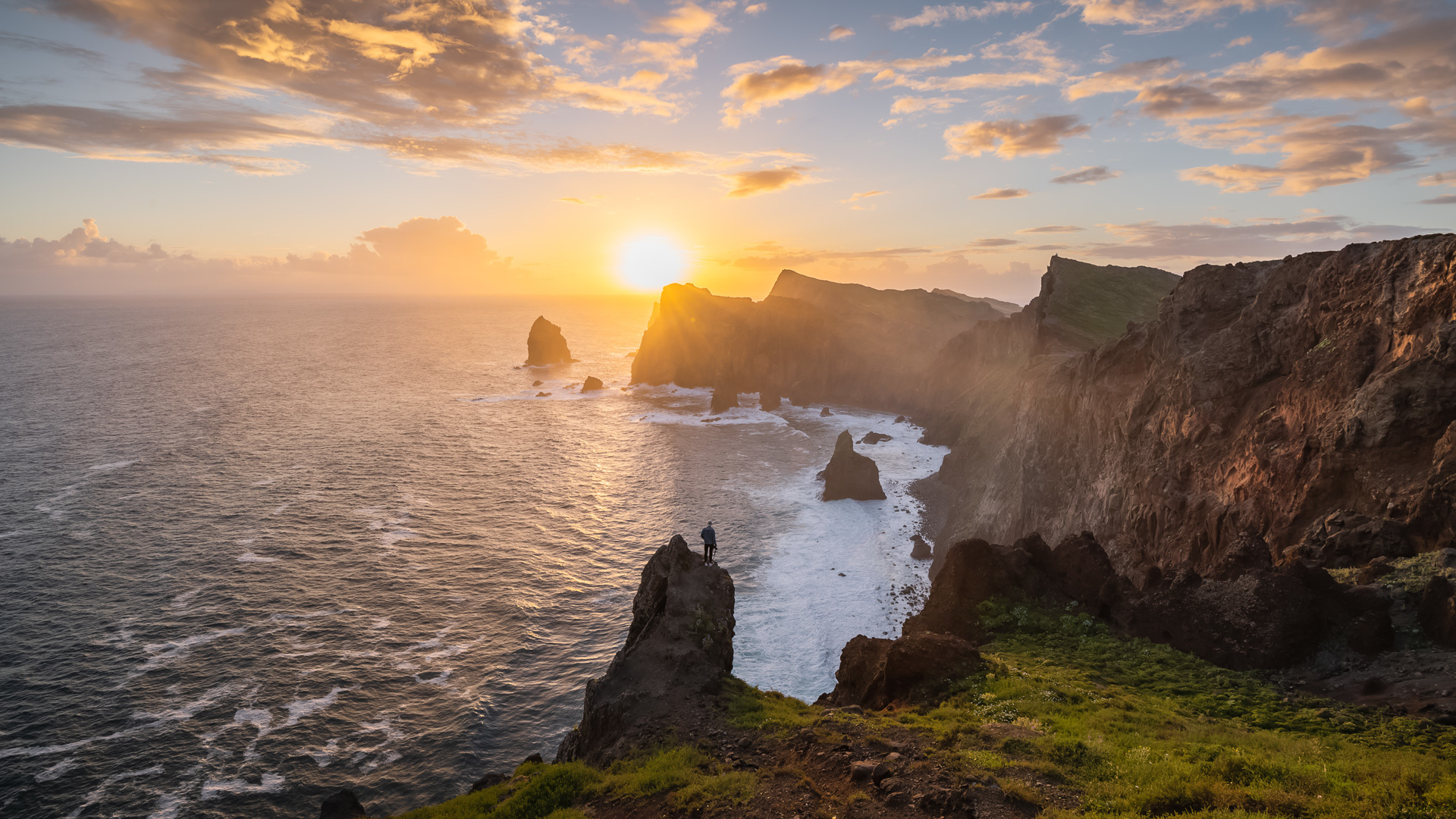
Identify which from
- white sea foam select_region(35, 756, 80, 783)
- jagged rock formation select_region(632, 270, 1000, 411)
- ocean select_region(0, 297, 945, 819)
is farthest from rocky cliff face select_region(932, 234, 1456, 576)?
jagged rock formation select_region(632, 270, 1000, 411)

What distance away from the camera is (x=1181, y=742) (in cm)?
1384

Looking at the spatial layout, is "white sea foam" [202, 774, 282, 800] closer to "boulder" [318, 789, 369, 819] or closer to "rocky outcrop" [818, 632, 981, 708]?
"boulder" [318, 789, 369, 819]

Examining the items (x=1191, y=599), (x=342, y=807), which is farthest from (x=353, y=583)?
(x=1191, y=599)

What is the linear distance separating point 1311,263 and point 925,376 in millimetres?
88019

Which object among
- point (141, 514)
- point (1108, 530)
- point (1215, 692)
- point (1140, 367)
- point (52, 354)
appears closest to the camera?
point (1215, 692)

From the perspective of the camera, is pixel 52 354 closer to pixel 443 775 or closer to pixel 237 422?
pixel 237 422

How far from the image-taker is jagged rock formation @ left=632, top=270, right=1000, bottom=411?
12938 centimetres

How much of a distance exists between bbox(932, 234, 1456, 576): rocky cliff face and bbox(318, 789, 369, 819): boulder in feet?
132

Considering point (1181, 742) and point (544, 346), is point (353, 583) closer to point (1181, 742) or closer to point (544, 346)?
point (1181, 742)

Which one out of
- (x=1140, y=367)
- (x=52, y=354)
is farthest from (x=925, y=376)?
(x=52, y=354)

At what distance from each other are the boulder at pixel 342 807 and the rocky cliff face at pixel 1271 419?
4035cm

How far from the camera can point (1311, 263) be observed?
102 feet

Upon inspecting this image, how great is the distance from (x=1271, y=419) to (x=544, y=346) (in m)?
177

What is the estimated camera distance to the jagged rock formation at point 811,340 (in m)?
129
